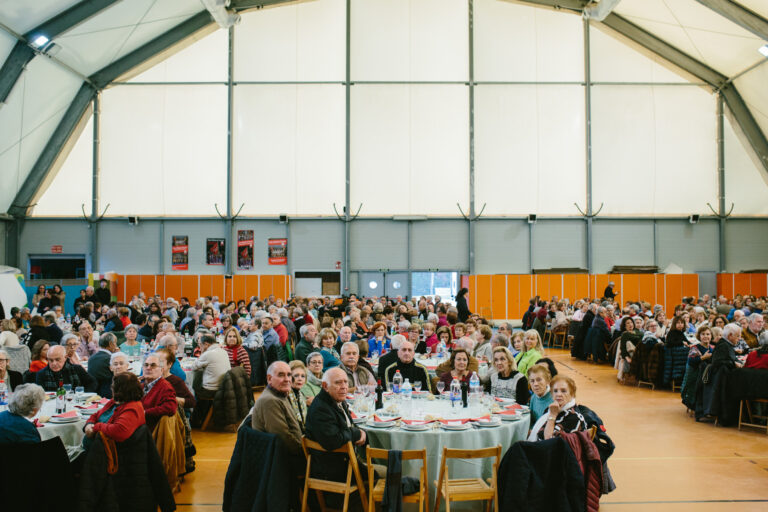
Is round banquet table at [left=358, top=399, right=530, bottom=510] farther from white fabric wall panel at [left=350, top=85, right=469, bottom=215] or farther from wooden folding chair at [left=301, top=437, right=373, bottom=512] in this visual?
white fabric wall panel at [left=350, top=85, right=469, bottom=215]

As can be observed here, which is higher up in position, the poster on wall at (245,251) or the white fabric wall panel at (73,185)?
the white fabric wall panel at (73,185)

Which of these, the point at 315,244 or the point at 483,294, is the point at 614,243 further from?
the point at 315,244

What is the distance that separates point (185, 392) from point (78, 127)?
1635cm

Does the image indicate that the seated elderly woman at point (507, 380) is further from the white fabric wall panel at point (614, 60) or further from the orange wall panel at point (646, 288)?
the white fabric wall panel at point (614, 60)

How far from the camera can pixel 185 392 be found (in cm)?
585

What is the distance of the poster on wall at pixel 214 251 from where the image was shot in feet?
63.7

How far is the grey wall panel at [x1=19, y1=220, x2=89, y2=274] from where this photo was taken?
19.3 metres

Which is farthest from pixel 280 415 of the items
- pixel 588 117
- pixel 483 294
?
pixel 588 117

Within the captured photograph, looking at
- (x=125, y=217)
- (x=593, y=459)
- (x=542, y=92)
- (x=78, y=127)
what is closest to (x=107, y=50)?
(x=78, y=127)

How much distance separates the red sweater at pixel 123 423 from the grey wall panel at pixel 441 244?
1558 cm

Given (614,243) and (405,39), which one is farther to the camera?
(614,243)

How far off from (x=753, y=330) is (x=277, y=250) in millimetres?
13830

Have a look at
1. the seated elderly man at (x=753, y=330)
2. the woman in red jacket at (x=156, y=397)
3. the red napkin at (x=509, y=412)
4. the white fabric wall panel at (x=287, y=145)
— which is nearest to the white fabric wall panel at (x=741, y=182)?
the seated elderly man at (x=753, y=330)

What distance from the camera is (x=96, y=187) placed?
19250 millimetres
